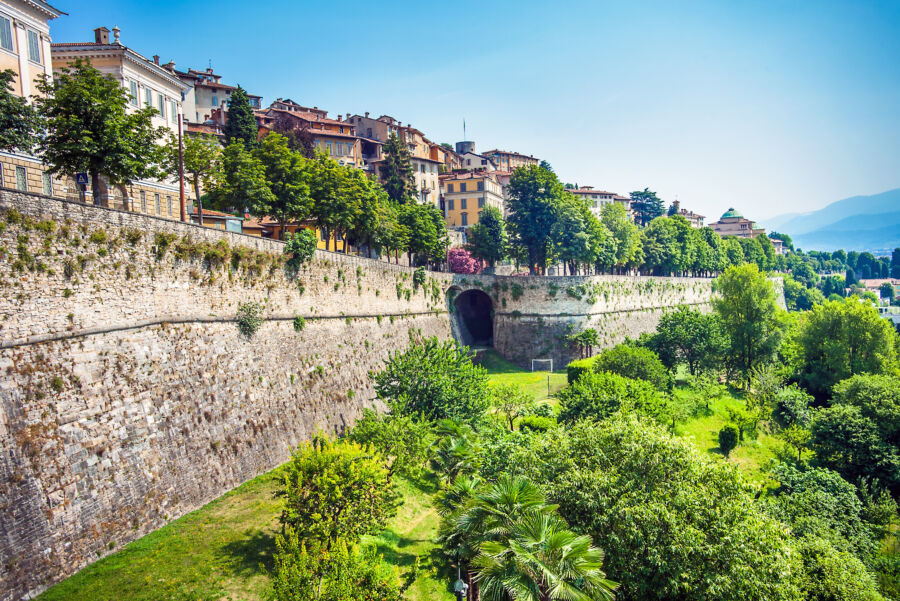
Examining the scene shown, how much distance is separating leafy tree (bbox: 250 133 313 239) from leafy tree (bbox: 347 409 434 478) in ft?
64.7

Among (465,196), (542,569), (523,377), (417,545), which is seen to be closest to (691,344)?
(523,377)

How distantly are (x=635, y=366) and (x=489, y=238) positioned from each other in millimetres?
30592

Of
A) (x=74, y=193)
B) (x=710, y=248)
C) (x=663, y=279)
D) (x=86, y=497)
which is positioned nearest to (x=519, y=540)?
(x=86, y=497)

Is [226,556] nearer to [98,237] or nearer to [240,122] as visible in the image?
[98,237]

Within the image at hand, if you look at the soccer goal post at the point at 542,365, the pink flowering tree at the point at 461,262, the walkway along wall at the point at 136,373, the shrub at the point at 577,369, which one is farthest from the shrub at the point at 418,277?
the pink flowering tree at the point at 461,262

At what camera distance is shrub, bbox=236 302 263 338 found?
23.9m

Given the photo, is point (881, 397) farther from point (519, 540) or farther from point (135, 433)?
point (135, 433)

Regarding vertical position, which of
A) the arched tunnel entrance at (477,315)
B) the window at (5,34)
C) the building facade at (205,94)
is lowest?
the arched tunnel entrance at (477,315)

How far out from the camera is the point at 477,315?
56.2 m

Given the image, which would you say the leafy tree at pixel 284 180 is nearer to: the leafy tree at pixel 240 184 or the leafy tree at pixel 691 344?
the leafy tree at pixel 240 184

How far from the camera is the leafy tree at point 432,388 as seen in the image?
26.3m

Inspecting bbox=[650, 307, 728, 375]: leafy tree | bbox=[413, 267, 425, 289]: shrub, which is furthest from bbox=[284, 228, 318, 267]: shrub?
bbox=[650, 307, 728, 375]: leafy tree

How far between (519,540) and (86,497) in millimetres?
12213

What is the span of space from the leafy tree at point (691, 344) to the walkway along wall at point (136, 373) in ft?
96.1
